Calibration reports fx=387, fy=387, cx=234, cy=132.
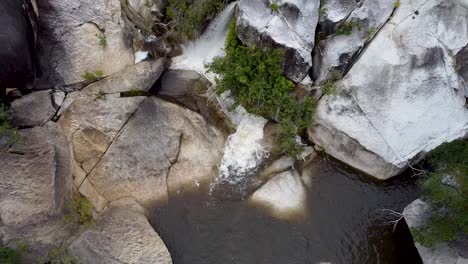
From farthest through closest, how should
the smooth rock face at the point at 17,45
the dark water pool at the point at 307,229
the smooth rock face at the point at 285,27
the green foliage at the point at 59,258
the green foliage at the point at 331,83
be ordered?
the green foliage at the point at 331,83
the smooth rock face at the point at 285,27
the dark water pool at the point at 307,229
the smooth rock face at the point at 17,45
the green foliage at the point at 59,258

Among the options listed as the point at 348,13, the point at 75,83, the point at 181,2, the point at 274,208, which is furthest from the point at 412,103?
the point at 75,83

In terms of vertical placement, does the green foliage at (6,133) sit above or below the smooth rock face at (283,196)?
above

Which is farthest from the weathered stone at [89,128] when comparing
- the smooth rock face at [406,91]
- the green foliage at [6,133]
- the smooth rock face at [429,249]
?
the smooth rock face at [429,249]

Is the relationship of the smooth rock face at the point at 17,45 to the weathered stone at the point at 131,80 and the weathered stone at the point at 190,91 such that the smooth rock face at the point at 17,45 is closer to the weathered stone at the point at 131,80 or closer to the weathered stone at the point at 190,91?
the weathered stone at the point at 131,80

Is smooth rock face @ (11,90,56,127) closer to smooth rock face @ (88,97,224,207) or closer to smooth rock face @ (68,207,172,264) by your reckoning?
smooth rock face @ (88,97,224,207)

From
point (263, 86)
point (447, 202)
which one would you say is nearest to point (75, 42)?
point (263, 86)

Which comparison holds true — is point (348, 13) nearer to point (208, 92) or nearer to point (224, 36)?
point (224, 36)
